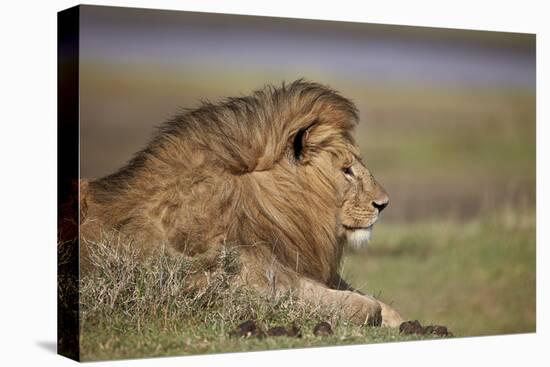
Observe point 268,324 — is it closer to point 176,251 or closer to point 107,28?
point 176,251

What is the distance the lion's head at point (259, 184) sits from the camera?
10523 millimetres

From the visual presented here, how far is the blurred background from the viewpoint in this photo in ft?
34.3

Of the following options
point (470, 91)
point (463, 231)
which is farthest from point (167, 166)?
point (463, 231)

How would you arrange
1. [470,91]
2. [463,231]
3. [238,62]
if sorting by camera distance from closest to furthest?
[238,62], [470,91], [463,231]

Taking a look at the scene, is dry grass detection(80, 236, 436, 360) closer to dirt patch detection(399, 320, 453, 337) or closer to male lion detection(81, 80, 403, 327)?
male lion detection(81, 80, 403, 327)

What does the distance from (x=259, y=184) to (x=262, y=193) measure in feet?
0.22

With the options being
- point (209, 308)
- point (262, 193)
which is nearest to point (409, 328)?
point (262, 193)

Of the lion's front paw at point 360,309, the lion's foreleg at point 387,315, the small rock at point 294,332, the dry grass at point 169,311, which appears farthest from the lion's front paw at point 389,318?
the small rock at point 294,332

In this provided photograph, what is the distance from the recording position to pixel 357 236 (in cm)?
1120

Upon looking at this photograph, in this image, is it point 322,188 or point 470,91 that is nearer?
point 322,188

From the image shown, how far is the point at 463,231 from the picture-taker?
14.2m

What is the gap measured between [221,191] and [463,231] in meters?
4.15

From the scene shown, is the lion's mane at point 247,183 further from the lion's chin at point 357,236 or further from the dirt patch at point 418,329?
the dirt patch at point 418,329

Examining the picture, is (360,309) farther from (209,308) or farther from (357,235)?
(209,308)
